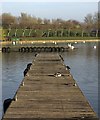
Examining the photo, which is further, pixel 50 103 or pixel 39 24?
pixel 39 24

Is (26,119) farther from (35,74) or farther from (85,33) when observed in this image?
(85,33)

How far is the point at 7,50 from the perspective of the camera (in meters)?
76.9

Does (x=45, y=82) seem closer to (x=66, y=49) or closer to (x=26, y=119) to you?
(x=26, y=119)

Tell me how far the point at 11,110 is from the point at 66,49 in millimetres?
64617

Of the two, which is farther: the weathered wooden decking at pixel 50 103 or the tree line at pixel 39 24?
the tree line at pixel 39 24

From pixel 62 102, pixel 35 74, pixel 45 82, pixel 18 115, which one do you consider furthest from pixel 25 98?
pixel 35 74

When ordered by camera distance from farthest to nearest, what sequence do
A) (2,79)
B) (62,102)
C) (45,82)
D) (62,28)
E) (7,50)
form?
(62,28) < (7,50) < (2,79) < (45,82) < (62,102)

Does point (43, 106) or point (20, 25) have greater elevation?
point (20, 25)

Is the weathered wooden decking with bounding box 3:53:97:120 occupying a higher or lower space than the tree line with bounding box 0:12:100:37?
lower

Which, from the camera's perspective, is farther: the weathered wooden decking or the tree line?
the tree line

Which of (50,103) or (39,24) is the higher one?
(39,24)

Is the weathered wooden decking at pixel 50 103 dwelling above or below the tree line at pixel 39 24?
below

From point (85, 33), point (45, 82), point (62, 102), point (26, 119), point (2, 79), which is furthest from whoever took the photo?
point (85, 33)

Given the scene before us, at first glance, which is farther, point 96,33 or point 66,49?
point 96,33
